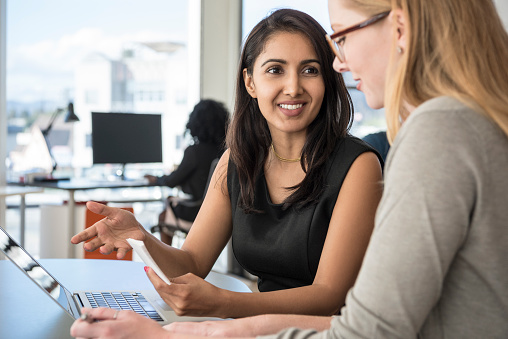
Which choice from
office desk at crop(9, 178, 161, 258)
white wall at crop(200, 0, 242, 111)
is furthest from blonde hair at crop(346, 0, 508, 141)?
white wall at crop(200, 0, 242, 111)

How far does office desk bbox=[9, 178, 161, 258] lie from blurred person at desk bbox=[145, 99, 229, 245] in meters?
0.24

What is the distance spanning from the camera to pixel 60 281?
5.04 feet

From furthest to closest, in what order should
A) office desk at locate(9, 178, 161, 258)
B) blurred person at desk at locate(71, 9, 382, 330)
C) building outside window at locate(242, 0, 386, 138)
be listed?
building outside window at locate(242, 0, 386, 138) → office desk at locate(9, 178, 161, 258) → blurred person at desk at locate(71, 9, 382, 330)

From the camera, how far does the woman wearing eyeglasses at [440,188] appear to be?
0.75 meters

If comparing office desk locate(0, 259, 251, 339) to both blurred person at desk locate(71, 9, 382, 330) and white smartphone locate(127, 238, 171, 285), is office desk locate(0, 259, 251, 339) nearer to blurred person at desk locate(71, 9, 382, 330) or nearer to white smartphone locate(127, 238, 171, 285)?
blurred person at desk locate(71, 9, 382, 330)

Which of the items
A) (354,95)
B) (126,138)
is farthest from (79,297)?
(354,95)

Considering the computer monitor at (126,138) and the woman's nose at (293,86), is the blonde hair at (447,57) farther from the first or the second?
the computer monitor at (126,138)

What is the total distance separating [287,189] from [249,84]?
14.4 inches

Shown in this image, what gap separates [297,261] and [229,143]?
49 centimetres

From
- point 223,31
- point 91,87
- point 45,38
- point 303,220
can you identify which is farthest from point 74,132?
point 303,220

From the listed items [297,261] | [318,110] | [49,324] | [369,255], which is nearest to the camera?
[369,255]

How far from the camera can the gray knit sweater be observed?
0.74 meters

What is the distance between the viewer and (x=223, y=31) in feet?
20.3

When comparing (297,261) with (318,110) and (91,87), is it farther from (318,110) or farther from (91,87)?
(91,87)
